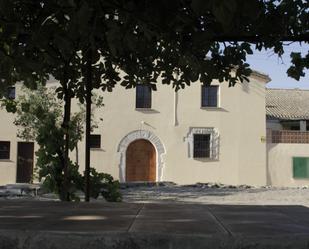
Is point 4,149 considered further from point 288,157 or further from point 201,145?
point 288,157

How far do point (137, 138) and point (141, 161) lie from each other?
1.28 meters

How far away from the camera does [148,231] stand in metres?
3.01

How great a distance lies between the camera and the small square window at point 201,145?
102ft

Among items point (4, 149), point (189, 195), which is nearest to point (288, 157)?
point (189, 195)

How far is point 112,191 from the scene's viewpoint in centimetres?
745

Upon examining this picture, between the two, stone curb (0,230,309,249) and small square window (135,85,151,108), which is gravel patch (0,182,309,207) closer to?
small square window (135,85,151,108)

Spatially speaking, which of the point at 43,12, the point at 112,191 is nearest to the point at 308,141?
the point at 112,191

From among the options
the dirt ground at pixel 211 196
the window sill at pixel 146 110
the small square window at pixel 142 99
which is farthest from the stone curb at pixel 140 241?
the small square window at pixel 142 99

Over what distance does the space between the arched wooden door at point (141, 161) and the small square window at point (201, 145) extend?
229cm

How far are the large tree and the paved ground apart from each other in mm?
1046

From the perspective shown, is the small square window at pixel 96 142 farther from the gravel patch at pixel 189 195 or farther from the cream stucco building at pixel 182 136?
the gravel patch at pixel 189 195

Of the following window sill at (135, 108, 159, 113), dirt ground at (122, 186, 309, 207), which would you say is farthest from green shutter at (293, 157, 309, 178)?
window sill at (135, 108, 159, 113)

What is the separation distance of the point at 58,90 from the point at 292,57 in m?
2.77

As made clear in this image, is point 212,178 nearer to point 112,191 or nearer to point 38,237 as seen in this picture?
point 112,191
